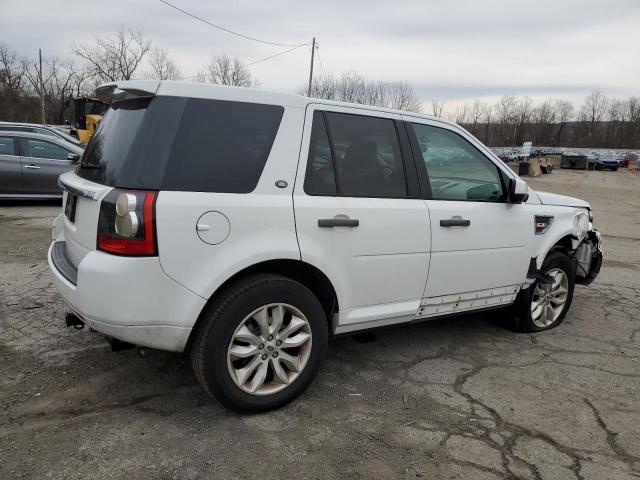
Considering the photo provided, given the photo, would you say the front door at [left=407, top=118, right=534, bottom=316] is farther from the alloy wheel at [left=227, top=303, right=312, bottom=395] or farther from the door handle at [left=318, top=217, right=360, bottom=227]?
the alloy wheel at [left=227, top=303, right=312, bottom=395]

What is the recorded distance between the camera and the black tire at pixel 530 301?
4410mm

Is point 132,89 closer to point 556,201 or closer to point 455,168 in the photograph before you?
point 455,168

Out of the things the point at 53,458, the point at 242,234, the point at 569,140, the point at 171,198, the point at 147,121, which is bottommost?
the point at 53,458

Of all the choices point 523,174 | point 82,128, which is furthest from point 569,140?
point 82,128

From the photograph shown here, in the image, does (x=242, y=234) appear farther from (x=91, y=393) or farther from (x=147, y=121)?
(x=91, y=393)

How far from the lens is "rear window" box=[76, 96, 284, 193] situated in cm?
263

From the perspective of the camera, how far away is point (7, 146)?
10.2m

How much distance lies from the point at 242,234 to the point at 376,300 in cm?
110

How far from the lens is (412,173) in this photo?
138 inches

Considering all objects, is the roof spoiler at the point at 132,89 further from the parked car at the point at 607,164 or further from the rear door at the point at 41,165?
the parked car at the point at 607,164

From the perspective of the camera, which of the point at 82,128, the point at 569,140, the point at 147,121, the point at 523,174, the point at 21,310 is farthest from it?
the point at 569,140

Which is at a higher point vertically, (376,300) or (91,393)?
(376,300)

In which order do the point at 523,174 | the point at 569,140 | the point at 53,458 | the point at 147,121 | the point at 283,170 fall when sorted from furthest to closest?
the point at 569,140 < the point at 523,174 < the point at 283,170 < the point at 147,121 < the point at 53,458

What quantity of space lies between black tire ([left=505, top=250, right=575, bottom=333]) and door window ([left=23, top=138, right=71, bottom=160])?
9765 millimetres
